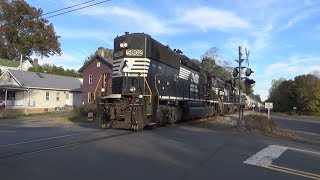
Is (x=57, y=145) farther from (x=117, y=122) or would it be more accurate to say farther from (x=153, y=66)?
(x=153, y=66)

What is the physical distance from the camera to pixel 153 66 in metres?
19.5

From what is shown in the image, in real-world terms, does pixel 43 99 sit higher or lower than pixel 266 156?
higher

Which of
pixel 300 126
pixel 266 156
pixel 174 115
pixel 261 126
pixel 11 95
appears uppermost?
pixel 11 95

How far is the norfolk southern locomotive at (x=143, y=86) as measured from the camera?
17.8 meters

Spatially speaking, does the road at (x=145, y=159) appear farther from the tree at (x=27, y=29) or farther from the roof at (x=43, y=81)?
the roof at (x=43, y=81)

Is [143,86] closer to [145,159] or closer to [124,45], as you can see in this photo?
[124,45]

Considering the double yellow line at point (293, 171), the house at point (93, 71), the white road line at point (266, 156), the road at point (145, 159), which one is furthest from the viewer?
the house at point (93, 71)

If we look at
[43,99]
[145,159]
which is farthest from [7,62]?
[145,159]

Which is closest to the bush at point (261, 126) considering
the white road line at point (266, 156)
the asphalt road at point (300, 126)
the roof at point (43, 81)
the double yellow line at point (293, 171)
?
the white road line at point (266, 156)

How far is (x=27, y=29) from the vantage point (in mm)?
50188

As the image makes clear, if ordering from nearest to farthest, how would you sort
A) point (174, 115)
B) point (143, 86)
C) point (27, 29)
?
point (143, 86) → point (174, 115) → point (27, 29)

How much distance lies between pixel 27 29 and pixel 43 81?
28.8ft

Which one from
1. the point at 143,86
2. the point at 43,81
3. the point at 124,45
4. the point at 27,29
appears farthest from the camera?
the point at 43,81

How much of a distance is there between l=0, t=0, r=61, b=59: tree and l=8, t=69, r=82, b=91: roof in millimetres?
3780
